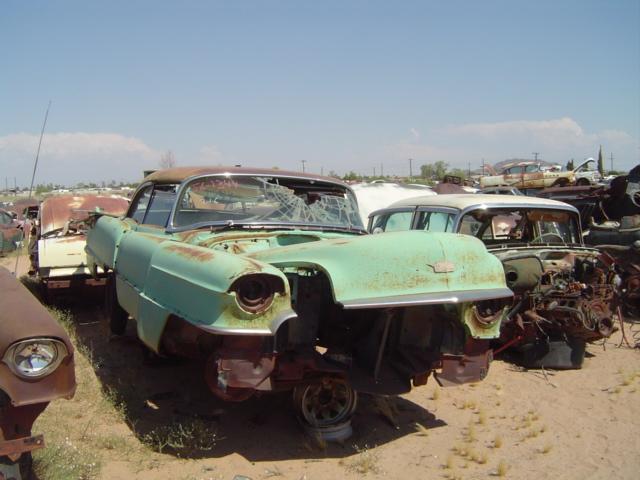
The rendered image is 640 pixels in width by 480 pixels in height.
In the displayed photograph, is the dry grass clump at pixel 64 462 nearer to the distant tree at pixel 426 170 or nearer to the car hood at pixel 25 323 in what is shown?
the car hood at pixel 25 323

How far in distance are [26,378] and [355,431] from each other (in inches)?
96.9

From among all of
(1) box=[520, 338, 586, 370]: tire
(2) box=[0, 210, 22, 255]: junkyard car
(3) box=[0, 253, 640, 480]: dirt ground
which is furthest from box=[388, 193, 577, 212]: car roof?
(2) box=[0, 210, 22, 255]: junkyard car

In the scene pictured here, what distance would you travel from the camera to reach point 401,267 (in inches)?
140

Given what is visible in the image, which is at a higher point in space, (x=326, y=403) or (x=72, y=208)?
(x=72, y=208)

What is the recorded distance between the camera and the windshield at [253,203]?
515cm

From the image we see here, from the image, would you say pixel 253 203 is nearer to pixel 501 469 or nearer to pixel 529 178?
pixel 501 469

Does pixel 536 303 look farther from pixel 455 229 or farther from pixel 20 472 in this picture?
pixel 20 472

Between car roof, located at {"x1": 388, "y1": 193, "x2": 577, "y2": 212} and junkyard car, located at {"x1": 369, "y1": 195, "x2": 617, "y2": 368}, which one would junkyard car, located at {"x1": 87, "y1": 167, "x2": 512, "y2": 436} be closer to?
junkyard car, located at {"x1": 369, "y1": 195, "x2": 617, "y2": 368}

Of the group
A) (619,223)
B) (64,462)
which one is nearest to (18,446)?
(64,462)

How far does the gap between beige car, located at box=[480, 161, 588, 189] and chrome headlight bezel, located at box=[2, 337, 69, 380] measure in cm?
2073

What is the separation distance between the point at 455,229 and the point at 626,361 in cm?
233

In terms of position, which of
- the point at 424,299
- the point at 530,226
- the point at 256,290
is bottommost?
the point at 530,226

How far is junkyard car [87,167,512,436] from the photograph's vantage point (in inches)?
132

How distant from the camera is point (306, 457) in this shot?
381 cm
